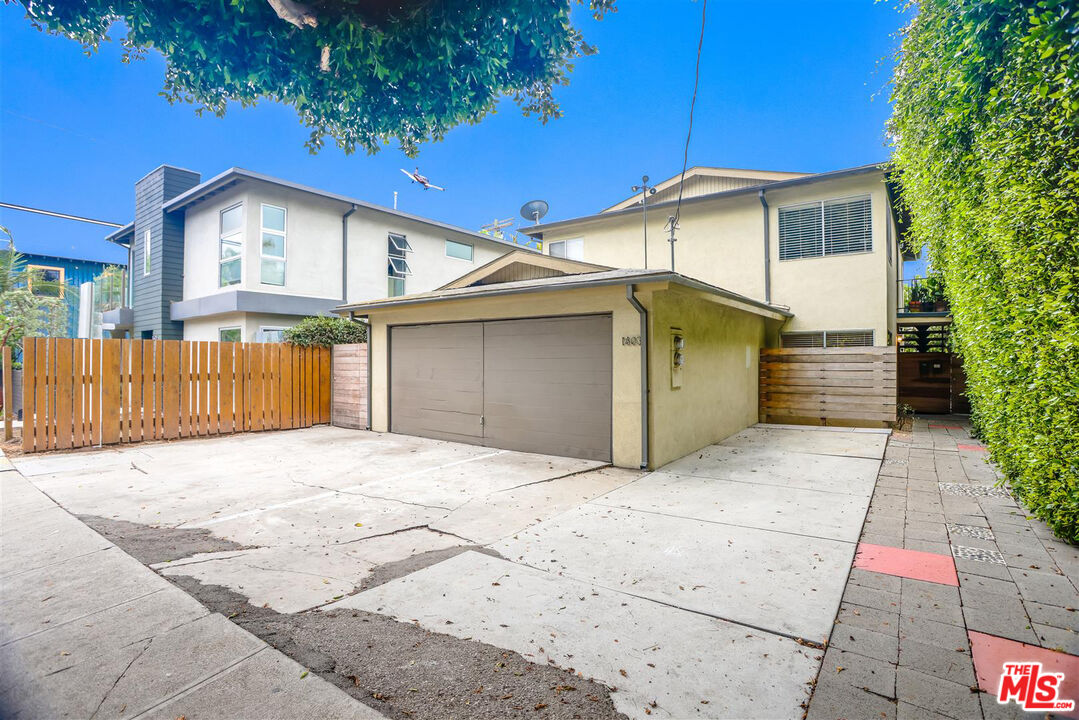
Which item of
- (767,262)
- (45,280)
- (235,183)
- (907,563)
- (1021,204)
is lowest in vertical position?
(907,563)

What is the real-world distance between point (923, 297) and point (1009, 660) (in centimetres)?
1710

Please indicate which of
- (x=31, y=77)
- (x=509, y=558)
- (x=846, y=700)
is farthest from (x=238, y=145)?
(x=846, y=700)

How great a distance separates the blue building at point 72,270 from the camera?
1956 cm

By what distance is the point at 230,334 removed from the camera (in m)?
12.4

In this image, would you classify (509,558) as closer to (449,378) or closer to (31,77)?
(31,77)

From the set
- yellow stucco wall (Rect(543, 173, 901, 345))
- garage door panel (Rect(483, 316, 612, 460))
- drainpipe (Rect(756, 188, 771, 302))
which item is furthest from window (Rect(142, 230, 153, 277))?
drainpipe (Rect(756, 188, 771, 302))

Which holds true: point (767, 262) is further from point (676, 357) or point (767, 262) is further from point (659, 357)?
point (659, 357)

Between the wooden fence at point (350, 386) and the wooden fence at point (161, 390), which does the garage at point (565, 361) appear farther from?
the wooden fence at point (161, 390)

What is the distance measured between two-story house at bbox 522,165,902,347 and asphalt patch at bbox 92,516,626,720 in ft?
37.1

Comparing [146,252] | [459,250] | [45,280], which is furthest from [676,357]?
[45,280]

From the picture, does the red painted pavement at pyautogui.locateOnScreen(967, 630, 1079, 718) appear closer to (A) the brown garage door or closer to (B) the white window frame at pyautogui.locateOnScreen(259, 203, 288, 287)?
(A) the brown garage door

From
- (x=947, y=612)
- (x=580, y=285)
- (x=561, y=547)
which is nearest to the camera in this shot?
(x=947, y=612)

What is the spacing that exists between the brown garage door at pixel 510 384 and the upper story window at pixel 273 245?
501 centimetres

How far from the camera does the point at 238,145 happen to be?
5.70 meters
